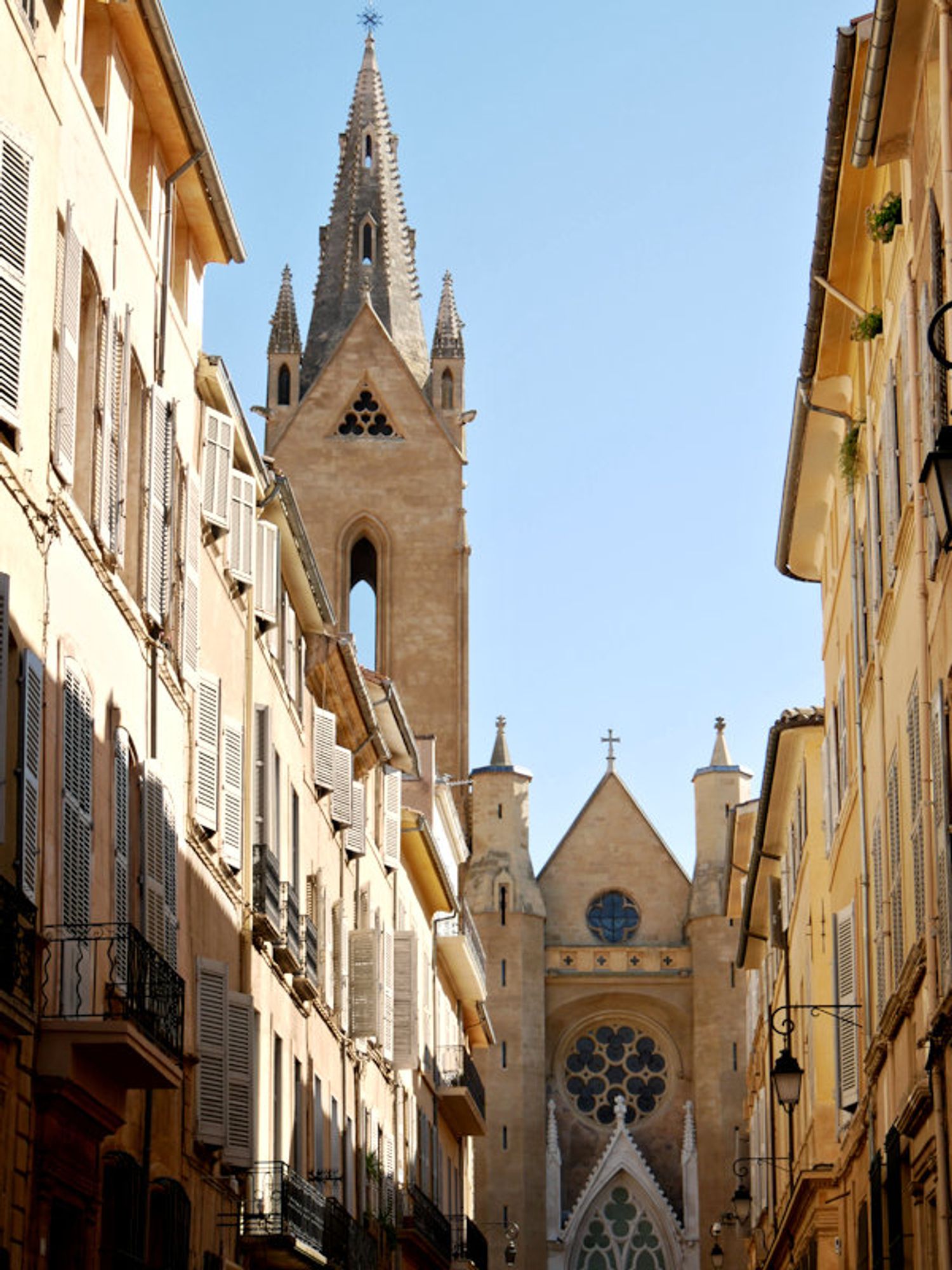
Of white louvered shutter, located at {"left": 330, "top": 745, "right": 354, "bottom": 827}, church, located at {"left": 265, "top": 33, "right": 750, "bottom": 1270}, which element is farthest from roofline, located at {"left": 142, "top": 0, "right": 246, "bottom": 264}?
church, located at {"left": 265, "top": 33, "right": 750, "bottom": 1270}

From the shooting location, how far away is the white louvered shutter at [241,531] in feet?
71.2

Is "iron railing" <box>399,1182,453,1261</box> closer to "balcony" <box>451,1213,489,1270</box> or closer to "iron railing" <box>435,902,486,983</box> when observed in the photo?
"balcony" <box>451,1213,489,1270</box>

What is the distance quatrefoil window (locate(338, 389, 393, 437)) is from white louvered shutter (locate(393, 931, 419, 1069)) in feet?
123

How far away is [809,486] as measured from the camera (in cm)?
2419

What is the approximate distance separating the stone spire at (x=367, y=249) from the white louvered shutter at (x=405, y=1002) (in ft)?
128

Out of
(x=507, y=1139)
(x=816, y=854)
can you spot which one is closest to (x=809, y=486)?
(x=816, y=854)

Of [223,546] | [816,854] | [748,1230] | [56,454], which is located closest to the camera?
[56,454]

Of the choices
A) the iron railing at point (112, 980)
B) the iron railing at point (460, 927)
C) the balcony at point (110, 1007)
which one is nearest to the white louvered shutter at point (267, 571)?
the iron railing at point (112, 980)

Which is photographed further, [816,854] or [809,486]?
[816,854]

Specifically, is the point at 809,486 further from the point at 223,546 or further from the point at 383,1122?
the point at 383,1122

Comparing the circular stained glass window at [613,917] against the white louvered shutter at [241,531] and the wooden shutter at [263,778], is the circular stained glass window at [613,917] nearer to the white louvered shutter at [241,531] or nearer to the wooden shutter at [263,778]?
the wooden shutter at [263,778]

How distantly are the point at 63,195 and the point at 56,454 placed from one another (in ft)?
5.72

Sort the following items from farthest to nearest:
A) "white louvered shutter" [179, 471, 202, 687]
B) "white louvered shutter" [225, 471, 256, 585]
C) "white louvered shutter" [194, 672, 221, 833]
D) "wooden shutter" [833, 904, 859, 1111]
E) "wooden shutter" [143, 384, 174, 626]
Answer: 1. "white louvered shutter" [225, 471, 256, 585]
2. "wooden shutter" [833, 904, 859, 1111]
3. "white louvered shutter" [194, 672, 221, 833]
4. "white louvered shutter" [179, 471, 202, 687]
5. "wooden shutter" [143, 384, 174, 626]

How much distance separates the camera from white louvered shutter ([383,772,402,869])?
3422cm
